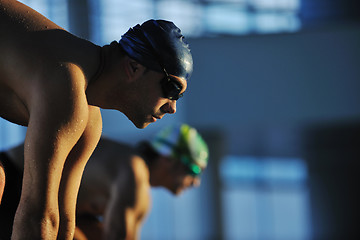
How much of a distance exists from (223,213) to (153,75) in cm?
1116

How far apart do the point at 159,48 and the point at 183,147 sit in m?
2.95

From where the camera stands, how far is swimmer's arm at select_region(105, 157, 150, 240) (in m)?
4.67

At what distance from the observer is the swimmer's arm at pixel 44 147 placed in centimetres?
262

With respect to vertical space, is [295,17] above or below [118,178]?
above

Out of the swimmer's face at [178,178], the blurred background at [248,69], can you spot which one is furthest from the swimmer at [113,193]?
the blurred background at [248,69]

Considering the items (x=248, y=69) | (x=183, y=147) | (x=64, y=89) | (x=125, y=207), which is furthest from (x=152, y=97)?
(x=248, y=69)

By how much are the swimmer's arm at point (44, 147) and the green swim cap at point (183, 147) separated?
9.56ft

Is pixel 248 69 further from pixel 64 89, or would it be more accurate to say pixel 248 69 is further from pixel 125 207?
pixel 64 89

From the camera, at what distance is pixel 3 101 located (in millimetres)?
2883

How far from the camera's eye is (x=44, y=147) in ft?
8.64

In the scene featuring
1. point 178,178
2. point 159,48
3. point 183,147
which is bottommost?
point 178,178

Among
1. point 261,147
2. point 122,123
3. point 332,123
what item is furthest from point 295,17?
point 261,147

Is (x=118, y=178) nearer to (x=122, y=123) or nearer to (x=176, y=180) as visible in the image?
(x=176, y=180)

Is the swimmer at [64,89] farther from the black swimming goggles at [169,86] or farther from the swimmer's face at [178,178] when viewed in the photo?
the swimmer's face at [178,178]
